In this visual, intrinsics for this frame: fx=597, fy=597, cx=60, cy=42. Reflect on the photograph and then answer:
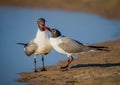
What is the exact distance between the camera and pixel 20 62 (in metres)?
16.9

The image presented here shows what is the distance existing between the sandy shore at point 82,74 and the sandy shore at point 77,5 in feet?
38.5

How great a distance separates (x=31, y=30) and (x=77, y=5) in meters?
7.32

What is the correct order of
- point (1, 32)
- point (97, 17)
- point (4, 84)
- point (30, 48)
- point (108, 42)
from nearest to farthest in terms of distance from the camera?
point (4, 84), point (30, 48), point (108, 42), point (1, 32), point (97, 17)

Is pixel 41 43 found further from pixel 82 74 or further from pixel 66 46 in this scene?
pixel 82 74

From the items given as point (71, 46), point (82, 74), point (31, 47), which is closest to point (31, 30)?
point (31, 47)

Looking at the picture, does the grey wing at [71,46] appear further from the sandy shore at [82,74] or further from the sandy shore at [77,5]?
the sandy shore at [77,5]

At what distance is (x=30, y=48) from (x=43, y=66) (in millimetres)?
737

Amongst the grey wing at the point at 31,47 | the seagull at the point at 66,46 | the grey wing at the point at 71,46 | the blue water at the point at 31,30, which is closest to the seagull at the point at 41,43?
the grey wing at the point at 31,47

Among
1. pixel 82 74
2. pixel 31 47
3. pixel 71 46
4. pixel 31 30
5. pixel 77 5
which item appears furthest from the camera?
pixel 77 5

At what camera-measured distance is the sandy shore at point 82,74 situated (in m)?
14.1

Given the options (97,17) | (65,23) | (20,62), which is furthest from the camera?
(97,17)

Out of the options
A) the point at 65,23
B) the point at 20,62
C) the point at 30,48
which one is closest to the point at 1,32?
the point at 65,23

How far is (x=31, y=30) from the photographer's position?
22109 mm

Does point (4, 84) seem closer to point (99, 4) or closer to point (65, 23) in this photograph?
point (65, 23)
